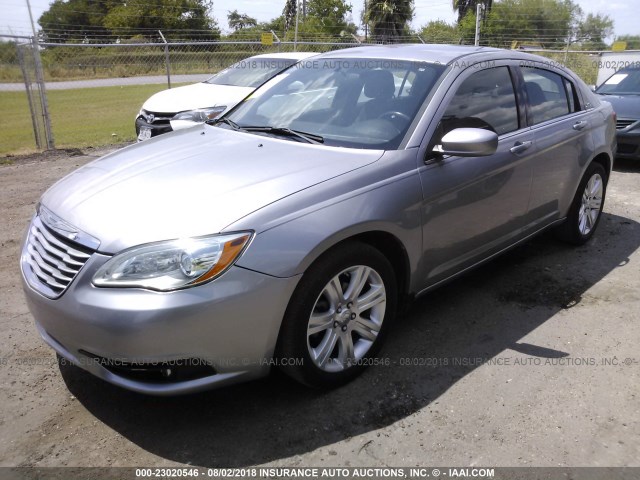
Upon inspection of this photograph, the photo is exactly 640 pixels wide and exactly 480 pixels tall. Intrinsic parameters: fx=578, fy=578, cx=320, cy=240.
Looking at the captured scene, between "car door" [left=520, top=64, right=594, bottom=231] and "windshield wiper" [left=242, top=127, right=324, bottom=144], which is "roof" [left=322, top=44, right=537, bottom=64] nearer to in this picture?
"car door" [left=520, top=64, right=594, bottom=231]

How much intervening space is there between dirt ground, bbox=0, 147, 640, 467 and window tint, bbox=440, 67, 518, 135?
4.15 ft

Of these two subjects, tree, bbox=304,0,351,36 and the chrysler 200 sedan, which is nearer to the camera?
the chrysler 200 sedan

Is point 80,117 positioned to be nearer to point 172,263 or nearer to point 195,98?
A: point 195,98

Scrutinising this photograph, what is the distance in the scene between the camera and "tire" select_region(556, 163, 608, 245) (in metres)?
4.92

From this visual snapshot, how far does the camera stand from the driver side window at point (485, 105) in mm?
3508

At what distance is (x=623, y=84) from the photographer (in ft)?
31.2

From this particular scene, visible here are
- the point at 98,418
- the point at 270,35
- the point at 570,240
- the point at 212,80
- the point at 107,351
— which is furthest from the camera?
the point at 270,35

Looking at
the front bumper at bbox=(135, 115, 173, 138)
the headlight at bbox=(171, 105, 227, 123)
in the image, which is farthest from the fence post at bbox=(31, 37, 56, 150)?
the headlight at bbox=(171, 105, 227, 123)

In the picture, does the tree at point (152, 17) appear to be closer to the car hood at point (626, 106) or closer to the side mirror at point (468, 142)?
the car hood at point (626, 106)

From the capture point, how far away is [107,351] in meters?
2.46

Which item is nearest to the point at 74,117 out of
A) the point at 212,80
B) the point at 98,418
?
the point at 212,80

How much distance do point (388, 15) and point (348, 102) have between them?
28.0 m

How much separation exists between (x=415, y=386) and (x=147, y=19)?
4755 centimetres

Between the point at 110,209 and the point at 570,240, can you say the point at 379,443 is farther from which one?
the point at 570,240
